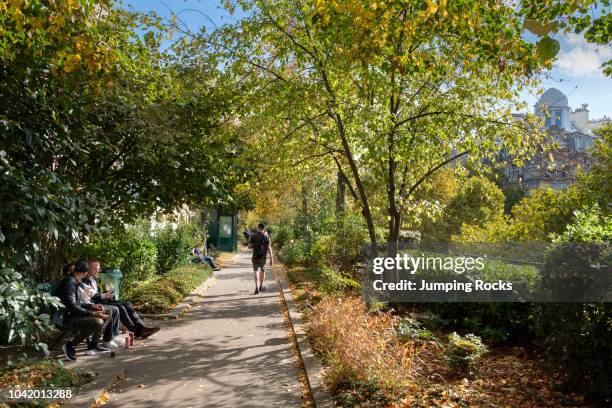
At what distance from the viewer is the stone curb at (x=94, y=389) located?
16.1 feet

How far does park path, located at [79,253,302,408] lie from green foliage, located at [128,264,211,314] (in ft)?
2.08

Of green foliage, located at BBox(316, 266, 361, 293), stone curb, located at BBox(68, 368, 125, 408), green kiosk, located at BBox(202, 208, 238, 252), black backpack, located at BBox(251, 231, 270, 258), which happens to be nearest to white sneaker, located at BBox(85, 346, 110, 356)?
stone curb, located at BBox(68, 368, 125, 408)

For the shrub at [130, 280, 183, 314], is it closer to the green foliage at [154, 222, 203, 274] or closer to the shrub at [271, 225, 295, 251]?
the green foliage at [154, 222, 203, 274]

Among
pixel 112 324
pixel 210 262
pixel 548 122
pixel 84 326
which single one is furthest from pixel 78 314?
pixel 210 262

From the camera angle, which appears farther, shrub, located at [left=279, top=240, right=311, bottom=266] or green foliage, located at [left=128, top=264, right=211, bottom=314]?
shrub, located at [left=279, top=240, right=311, bottom=266]

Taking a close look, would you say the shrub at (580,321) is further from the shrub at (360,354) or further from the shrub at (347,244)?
the shrub at (347,244)

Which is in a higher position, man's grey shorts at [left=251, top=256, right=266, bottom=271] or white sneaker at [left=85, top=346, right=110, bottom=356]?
man's grey shorts at [left=251, top=256, right=266, bottom=271]

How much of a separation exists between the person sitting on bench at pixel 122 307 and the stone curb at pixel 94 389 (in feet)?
5.53

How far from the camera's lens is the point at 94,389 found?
534cm

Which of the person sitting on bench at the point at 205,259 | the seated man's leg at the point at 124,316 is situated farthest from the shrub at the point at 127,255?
the person sitting on bench at the point at 205,259

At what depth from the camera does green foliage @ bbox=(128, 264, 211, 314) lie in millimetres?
10297

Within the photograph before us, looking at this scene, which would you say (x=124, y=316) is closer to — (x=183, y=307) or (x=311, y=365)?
(x=183, y=307)

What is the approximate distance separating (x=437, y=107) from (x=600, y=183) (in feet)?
19.0

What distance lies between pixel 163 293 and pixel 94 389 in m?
6.02
